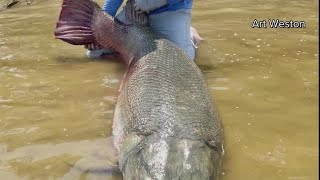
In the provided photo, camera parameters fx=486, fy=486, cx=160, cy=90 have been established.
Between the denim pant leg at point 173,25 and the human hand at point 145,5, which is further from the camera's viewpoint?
the denim pant leg at point 173,25

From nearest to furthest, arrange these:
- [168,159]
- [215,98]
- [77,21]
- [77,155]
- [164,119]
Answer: [168,159] < [164,119] < [77,155] < [215,98] < [77,21]

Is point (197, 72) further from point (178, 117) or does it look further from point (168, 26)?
point (168, 26)

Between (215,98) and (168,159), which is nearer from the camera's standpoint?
(168,159)

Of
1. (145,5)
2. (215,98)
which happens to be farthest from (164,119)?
(145,5)

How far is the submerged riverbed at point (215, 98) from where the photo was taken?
8.69ft

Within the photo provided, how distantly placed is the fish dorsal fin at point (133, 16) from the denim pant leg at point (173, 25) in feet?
0.70

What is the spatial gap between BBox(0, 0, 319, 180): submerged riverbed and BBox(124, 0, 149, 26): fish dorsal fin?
0.43 m

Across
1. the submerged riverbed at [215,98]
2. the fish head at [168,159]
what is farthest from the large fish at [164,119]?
the submerged riverbed at [215,98]

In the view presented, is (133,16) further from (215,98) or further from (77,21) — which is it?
(215,98)

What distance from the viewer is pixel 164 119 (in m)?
2.52

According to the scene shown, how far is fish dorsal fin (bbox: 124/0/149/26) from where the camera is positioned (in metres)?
4.29

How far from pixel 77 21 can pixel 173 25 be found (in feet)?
2.90

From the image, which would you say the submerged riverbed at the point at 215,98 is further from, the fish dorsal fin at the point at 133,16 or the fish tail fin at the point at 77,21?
the fish dorsal fin at the point at 133,16

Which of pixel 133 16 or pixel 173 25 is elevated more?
pixel 133 16
